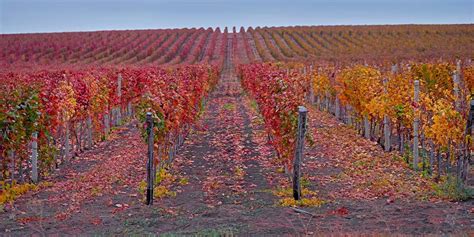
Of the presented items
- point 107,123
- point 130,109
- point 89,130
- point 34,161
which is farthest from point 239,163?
point 130,109

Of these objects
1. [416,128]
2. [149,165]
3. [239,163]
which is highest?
[416,128]

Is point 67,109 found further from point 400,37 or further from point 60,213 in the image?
point 400,37

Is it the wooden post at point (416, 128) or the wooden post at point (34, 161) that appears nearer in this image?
the wooden post at point (34, 161)

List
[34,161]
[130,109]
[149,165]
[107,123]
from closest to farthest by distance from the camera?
[149,165] < [34,161] < [107,123] < [130,109]

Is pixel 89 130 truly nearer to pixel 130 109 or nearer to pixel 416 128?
pixel 130 109

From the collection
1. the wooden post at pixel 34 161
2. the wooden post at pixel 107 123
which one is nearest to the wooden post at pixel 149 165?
the wooden post at pixel 34 161

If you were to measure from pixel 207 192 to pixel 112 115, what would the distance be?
12.1m

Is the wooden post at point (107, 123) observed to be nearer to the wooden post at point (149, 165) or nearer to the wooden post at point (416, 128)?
the wooden post at point (149, 165)

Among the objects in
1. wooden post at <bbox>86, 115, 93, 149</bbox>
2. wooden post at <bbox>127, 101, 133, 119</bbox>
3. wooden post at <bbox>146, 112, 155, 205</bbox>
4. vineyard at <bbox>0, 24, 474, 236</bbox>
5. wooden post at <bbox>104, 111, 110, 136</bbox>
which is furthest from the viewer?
wooden post at <bbox>127, 101, 133, 119</bbox>

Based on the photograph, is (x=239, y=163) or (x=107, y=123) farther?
(x=107, y=123)

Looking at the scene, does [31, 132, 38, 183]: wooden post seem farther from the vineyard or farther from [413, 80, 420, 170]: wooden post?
[413, 80, 420, 170]: wooden post

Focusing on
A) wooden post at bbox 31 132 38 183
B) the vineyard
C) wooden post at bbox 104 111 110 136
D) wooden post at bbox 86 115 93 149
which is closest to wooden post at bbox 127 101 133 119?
the vineyard

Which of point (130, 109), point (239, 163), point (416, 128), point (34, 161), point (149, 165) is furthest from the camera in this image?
point (130, 109)

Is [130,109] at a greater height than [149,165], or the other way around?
[149,165]
